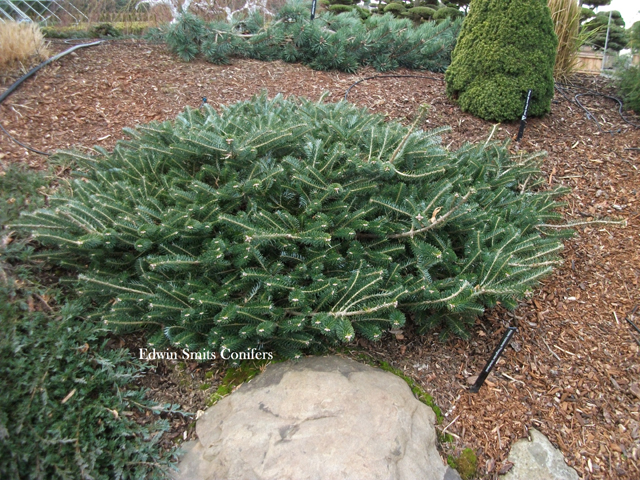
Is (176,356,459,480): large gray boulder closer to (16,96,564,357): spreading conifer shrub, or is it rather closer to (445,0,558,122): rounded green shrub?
Result: (16,96,564,357): spreading conifer shrub

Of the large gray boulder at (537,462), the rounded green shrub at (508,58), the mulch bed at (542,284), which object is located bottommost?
the large gray boulder at (537,462)

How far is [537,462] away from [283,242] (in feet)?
5.65

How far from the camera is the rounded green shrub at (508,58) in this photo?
434 centimetres

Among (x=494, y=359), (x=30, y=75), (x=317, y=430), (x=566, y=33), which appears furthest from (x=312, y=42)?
(x=317, y=430)

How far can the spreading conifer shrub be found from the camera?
217 cm

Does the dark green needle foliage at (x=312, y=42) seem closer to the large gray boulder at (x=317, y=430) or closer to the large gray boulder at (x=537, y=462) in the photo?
the large gray boulder at (x=317, y=430)

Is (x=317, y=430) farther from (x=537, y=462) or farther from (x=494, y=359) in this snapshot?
(x=537, y=462)

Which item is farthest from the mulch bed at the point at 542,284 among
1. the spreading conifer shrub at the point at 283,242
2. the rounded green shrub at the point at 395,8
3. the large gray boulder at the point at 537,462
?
the rounded green shrub at the point at 395,8

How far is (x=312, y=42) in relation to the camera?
5531mm

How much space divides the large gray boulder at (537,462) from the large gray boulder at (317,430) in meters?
0.38

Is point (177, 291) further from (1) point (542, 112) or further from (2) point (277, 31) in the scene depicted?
(2) point (277, 31)

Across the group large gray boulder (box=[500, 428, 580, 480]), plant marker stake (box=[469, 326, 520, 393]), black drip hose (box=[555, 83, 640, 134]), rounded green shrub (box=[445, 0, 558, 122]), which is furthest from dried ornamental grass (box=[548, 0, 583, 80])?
large gray boulder (box=[500, 428, 580, 480])

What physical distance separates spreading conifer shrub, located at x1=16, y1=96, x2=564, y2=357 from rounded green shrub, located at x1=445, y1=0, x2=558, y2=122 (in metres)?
2.04

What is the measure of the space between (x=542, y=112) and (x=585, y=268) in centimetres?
208
